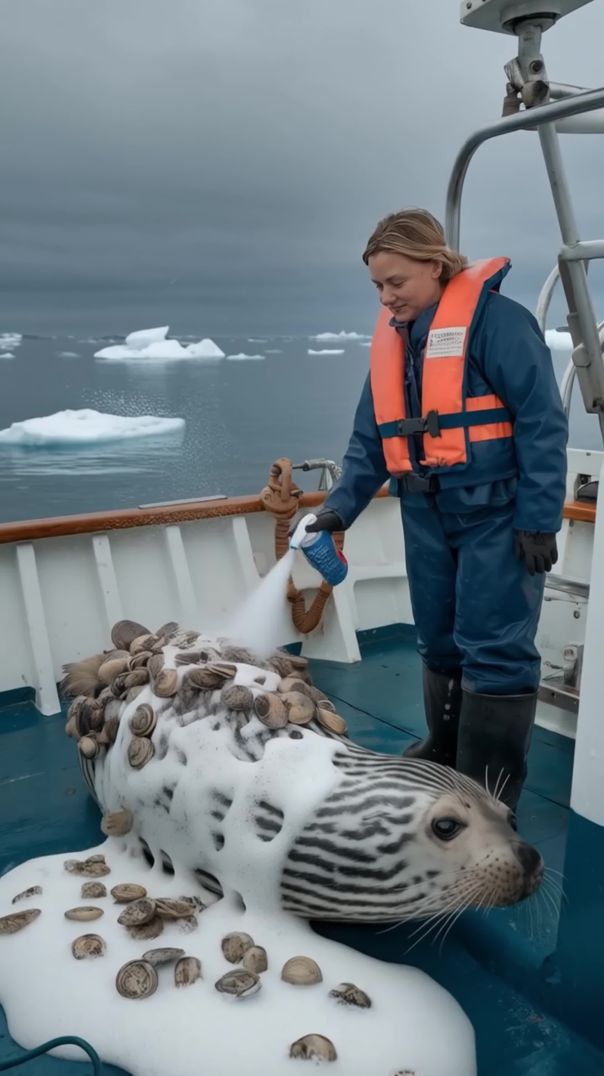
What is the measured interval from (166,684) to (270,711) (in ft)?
0.94

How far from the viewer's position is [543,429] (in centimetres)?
213

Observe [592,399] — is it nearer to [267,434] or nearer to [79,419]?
[79,419]

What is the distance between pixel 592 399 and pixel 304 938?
1.51 metres

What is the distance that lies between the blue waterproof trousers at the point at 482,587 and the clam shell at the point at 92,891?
3.48 ft

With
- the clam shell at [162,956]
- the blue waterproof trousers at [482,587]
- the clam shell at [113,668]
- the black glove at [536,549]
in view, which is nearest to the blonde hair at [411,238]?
the blue waterproof trousers at [482,587]

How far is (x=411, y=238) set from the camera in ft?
7.31

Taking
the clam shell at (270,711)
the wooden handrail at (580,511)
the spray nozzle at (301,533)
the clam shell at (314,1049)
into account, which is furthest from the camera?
the wooden handrail at (580,511)

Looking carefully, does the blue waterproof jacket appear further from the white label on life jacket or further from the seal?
the seal

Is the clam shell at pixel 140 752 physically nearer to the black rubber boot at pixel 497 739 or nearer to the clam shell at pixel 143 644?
the clam shell at pixel 143 644

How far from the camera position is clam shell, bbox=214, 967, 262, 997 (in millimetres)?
1691

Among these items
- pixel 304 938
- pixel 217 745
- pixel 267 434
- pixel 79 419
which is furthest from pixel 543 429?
pixel 267 434

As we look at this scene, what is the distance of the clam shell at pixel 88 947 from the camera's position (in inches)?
71.7

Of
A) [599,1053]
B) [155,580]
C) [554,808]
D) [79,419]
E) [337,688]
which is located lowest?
[599,1053]

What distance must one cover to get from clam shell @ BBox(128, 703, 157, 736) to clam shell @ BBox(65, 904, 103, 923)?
0.40 meters
